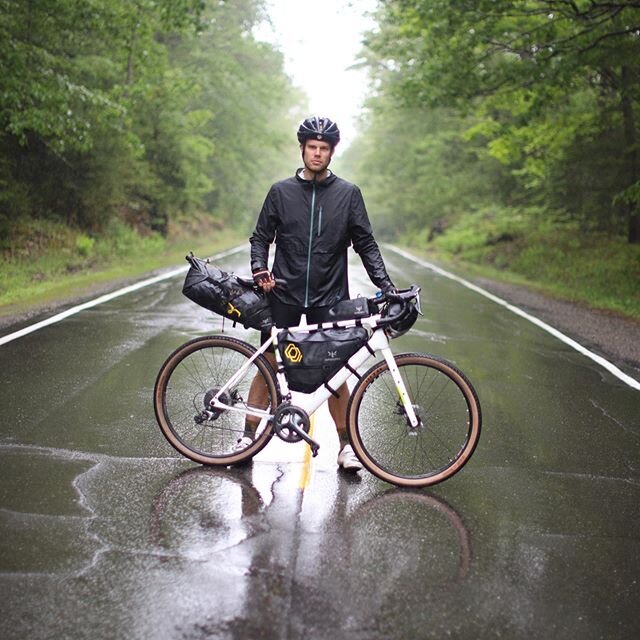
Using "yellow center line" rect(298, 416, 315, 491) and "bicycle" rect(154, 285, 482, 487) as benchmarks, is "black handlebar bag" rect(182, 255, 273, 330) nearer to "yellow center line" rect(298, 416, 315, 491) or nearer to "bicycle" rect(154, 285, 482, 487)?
"bicycle" rect(154, 285, 482, 487)

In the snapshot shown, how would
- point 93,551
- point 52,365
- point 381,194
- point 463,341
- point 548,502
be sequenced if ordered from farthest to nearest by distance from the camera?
1. point 381,194
2. point 463,341
3. point 52,365
4. point 548,502
5. point 93,551

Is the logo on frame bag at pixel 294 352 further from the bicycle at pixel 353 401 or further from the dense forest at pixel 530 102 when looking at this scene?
the dense forest at pixel 530 102

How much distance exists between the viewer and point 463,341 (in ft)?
33.7

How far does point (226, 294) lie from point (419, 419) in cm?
141

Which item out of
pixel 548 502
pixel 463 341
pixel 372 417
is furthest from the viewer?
pixel 463 341

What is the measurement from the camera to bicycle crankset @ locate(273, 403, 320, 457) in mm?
4762

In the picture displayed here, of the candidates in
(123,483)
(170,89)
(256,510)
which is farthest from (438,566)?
(170,89)

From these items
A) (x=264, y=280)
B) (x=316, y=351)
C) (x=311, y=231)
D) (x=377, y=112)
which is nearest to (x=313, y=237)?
(x=311, y=231)

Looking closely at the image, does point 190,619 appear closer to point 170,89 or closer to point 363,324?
point 363,324

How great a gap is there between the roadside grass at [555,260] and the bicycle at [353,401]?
33.9ft

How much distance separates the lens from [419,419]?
493 cm

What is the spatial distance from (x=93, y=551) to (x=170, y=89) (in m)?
24.4

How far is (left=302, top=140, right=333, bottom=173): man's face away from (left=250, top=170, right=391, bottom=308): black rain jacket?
112mm

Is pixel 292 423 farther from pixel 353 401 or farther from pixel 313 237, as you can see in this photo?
pixel 313 237
